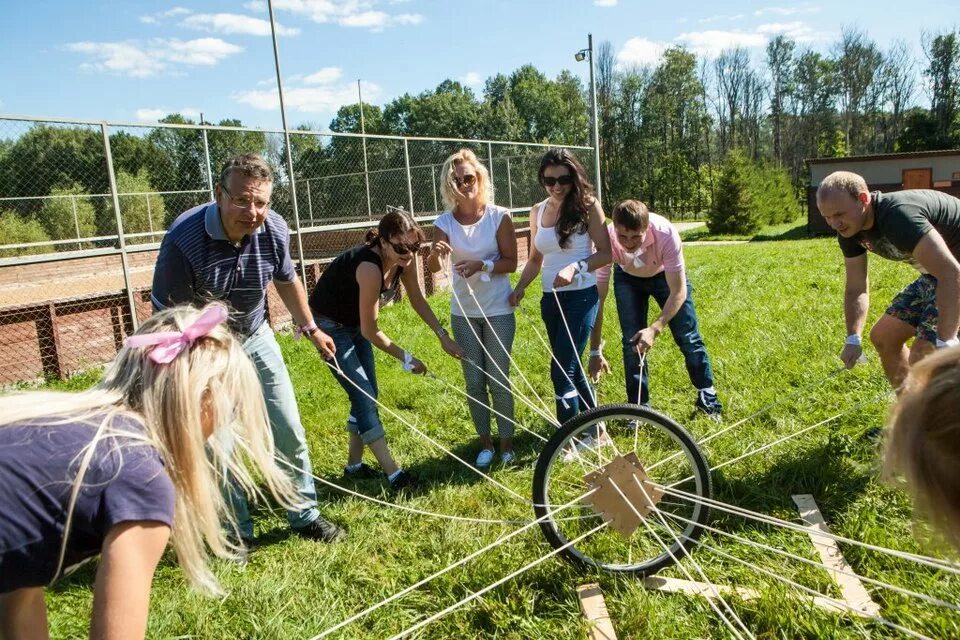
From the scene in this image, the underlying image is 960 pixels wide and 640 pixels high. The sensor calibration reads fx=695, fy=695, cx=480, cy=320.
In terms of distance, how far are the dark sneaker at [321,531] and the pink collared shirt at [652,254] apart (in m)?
2.11

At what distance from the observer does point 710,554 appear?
9.97 feet

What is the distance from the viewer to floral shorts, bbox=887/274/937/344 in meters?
3.55

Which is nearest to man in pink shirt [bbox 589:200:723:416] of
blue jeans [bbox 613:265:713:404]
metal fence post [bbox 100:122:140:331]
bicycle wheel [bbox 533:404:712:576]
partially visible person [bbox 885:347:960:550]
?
blue jeans [bbox 613:265:713:404]

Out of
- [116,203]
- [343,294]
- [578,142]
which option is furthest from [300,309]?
[578,142]

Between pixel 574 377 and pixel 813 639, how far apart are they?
79.4 inches

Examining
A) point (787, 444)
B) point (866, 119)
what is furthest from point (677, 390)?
point (866, 119)

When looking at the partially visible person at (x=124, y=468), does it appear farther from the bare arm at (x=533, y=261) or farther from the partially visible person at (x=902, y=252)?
the partially visible person at (x=902, y=252)

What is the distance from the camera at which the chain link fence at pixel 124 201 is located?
6.82 meters

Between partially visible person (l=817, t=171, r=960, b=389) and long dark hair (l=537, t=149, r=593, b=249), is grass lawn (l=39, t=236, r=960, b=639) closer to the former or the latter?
partially visible person (l=817, t=171, r=960, b=389)

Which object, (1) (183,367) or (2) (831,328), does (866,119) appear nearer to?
(2) (831,328)

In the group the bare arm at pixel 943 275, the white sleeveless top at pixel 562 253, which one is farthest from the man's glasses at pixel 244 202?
the bare arm at pixel 943 275

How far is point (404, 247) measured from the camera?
3.62 m

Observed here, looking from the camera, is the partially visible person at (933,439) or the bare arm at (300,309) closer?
the partially visible person at (933,439)

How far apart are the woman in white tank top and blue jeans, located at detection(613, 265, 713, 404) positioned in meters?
0.48
